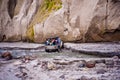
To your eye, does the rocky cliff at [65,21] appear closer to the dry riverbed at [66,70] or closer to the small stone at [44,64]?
the dry riverbed at [66,70]

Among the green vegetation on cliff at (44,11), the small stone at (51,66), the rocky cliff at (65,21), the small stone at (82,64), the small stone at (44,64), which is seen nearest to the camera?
the small stone at (51,66)

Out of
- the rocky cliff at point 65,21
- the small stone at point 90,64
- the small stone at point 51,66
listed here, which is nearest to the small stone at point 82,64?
the small stone at point 90,64

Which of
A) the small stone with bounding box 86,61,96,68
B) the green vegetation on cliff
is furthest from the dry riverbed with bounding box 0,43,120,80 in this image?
the green vegetation on cliff

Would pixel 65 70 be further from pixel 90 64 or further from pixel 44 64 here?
pixel 44 64

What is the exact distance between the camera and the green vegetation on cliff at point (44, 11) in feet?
81.4

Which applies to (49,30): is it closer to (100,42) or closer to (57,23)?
(57,23)

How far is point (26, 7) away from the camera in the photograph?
2934 cm

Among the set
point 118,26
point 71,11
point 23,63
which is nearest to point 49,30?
point 71,11

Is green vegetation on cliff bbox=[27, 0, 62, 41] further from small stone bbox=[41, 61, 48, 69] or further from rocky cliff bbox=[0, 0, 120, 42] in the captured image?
small stone bbox=[41, 61, 48, 69]

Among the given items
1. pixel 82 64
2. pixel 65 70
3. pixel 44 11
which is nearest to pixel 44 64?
pixel 65 70

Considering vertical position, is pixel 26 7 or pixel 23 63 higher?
pixel 26 7

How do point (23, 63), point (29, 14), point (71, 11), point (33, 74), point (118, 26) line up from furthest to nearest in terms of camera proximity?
point (29, 14)
point (71, 11)
point (118, 26)
point (23, 63)
point (33, 74)

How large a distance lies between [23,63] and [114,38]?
33.2 ft

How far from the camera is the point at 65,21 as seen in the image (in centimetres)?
2328
